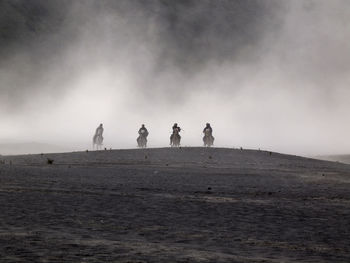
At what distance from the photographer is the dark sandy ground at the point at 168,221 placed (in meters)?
7.56

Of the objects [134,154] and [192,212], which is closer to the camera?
[192,212]

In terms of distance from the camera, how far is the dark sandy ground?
24.8 feet

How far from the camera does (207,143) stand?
57250 mm

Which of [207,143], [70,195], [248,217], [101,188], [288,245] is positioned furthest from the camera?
[207,143]

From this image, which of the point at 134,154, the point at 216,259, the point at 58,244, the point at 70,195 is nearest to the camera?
the point at 216,259

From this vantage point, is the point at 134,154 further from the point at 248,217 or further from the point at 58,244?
the point at 58,244

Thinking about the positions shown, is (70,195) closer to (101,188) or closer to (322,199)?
(101,188)

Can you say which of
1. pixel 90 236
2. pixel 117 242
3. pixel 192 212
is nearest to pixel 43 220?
pixel 90 236

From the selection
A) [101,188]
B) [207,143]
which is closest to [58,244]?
[101,188]

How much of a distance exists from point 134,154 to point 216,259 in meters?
32.3

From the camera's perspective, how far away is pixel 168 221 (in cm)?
1058

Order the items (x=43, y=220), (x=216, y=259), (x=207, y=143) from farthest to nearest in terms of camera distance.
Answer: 1. (x=207, y=143)
2. (x=43, y=220)
3. (x=216, y=259)

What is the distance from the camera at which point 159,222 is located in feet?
34.2

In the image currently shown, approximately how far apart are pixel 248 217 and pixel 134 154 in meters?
28.2
